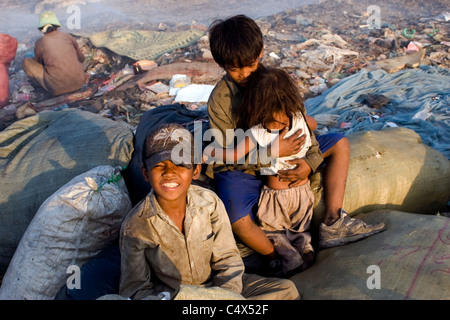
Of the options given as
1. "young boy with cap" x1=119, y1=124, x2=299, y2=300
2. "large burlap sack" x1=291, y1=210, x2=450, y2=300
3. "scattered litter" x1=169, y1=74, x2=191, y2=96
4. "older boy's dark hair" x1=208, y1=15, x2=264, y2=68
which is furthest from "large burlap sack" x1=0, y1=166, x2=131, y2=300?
"scattered litter" x1=169, y1=74, x2=191, y2=96

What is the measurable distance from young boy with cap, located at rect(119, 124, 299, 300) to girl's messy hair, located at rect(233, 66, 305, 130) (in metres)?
0.41

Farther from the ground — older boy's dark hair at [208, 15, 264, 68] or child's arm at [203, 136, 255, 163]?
older boy's dark hair at [208, 15, 264, 68]

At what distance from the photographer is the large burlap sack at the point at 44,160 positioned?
7.60 feet

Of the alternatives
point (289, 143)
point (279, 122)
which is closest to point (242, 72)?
point (279, 122)

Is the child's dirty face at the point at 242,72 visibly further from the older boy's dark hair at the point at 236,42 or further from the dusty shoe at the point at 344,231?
the dusty shoe at the point at 344,231

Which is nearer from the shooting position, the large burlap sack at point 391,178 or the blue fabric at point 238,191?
the blue fabric at point 238,191

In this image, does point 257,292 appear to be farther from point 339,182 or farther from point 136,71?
point 136,71

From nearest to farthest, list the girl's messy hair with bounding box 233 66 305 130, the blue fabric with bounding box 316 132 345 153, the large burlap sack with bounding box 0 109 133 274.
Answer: the girl's messy hair with bounding box 233 66 305 130
the blue fabric with bounding box 316 132 345 153
the large burlap sack with bounding box 0 109 133 274

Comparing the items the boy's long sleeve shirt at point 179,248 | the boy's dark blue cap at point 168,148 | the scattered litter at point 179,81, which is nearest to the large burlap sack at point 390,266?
the boy's long sleeve shirt at point 179,248

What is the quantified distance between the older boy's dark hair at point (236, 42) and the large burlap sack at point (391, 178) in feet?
2.84

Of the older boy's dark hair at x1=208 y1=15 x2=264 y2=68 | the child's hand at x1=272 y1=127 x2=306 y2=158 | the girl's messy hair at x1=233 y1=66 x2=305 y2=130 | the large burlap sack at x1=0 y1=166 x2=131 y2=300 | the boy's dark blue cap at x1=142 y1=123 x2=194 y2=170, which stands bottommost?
the large burlap sack at x1=0 y1=166 x2=131 y2=300

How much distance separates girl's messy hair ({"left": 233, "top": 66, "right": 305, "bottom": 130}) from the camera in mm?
1731

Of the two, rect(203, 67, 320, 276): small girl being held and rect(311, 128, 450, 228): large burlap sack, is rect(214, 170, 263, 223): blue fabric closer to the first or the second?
rect(203, 67, 320, 276): small girl being held

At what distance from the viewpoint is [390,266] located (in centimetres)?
153
